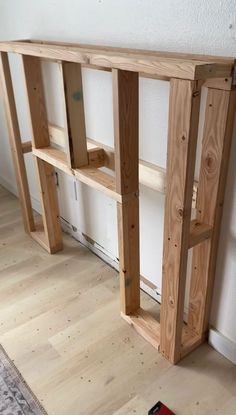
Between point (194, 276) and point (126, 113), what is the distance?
0.67 metres

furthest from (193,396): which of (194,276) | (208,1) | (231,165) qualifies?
(208,1)

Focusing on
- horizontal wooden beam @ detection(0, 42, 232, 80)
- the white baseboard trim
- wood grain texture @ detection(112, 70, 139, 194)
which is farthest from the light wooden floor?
horizontal wooden beam @ detection(0, 42, 232, 80)

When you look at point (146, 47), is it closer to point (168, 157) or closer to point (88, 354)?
point (168, 157)

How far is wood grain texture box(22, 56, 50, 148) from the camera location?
173 cm

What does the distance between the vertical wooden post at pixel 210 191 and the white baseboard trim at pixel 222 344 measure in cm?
4

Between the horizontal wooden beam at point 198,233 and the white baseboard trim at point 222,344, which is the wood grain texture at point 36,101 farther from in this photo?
the white baseboard trim at point 222,344

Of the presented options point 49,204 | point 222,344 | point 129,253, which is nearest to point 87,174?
point 129,253

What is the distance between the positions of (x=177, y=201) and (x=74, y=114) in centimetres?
62

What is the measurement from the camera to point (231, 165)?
3.86 feet

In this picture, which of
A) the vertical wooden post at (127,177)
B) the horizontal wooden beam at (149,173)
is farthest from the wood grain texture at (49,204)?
the vertical wooden post at (127,177)

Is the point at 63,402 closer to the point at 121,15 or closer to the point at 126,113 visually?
the point at 126,113

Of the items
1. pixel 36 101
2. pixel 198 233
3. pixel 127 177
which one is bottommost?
pixel 198 233

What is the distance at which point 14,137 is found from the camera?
201cm

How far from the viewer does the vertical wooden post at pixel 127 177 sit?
1.19m
